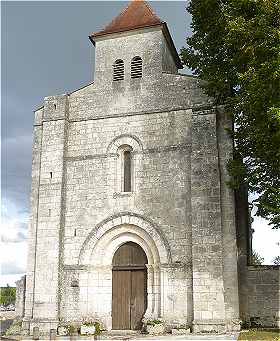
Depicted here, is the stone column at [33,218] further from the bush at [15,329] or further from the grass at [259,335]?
the grass at [259,335]

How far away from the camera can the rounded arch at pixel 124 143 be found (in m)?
18.2

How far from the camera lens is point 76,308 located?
17.0 metres

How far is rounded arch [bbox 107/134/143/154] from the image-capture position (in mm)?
18234

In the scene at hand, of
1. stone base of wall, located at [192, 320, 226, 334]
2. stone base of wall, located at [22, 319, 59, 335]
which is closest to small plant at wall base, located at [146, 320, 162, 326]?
stone base of wall, located at [192, 320, 226, 334]

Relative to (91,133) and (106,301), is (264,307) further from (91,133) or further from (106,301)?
(91,133)

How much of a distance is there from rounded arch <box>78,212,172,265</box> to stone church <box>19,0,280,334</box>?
0.13 feet

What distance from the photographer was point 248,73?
12.7 meters

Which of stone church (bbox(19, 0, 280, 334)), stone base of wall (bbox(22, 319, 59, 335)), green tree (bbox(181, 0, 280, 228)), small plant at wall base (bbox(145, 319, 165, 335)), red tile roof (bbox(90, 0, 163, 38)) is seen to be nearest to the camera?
green tree (bbox(181, 0, 280, 228))

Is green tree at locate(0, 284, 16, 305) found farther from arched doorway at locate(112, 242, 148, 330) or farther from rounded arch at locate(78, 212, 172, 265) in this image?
arched doorway at locate(112, 242, 148, 330)

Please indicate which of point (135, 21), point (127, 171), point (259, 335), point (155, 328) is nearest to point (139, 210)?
point (127, 171)

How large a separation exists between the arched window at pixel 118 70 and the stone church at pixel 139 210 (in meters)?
0.05

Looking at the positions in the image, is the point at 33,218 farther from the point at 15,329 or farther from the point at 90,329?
the point at 90,329

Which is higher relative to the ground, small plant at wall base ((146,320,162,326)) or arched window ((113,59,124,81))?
arched window ((113,59,124,81))

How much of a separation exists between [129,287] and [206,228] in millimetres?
3756
